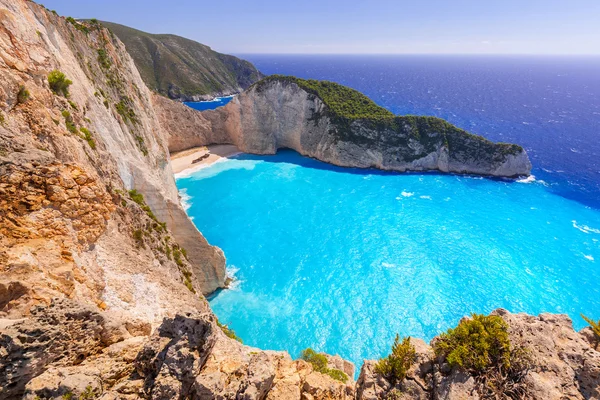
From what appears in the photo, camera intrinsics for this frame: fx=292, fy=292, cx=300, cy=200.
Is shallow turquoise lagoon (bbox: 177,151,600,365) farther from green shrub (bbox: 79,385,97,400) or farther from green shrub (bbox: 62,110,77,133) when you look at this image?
green shrub (bbox: 79,385,97,400)

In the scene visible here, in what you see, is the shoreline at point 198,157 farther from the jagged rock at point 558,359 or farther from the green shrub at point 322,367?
the jagged rock at point 558,359

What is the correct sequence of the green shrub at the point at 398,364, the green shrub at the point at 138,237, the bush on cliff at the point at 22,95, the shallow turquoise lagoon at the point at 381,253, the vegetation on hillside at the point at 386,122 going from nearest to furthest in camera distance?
1. the green shrub at the point at 398,364
2. the bush on cliff at the point at 22,95
3. the green shrub at the point at 138,237
4. the shallow turquoise lagoon at the point at 381,253
5. the vegetation on hillside at the point at 386,122

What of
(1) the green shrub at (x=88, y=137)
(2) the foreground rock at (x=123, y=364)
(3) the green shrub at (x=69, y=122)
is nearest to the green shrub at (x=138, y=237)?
(1) the green shrub at (x=88, y=137)

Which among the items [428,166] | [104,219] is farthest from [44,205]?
[428,166]

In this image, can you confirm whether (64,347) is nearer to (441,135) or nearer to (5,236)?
(5,236)

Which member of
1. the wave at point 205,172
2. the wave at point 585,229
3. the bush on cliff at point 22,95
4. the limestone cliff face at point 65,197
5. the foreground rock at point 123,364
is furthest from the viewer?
the wave at point 205,172

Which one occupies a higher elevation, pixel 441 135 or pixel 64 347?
pixel 64 347

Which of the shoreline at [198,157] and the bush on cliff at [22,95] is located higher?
the bush on cliff at [22,95]

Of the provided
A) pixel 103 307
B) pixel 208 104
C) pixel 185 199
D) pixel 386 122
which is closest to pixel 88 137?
pixel 103 307
